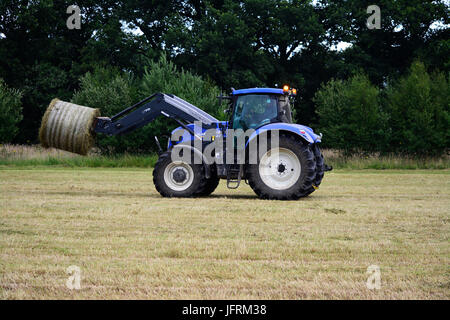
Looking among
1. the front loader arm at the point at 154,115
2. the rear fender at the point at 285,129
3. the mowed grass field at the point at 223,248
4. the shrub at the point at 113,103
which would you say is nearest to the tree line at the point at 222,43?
the shrub at the point at 113,103

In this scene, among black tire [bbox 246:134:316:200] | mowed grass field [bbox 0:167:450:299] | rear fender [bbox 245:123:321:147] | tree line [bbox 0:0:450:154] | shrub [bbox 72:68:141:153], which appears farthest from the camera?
tree line [bbox 0:0:450:154]

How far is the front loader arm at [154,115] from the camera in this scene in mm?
13070

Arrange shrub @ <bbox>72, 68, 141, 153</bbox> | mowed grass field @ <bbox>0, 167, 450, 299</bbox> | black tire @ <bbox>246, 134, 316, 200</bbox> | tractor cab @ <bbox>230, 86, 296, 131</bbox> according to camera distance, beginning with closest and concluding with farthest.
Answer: mowed grass field @ <bbox>0, 167, 450, 299</bbox>
black tire @ <bbox>246, 134, 316, 200</bbox>
tractor cab @ <bbox>230, 86, 296, 131</bbox>
shrub @ <bbox>72, 68, 141, 153</bbox>

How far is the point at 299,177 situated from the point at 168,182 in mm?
2854

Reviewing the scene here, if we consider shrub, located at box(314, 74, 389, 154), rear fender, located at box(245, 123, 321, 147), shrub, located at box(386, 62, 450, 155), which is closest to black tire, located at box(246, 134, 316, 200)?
rear fender, located at box(245, 123, 321, 147)

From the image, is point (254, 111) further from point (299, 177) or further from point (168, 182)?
point (168, 182)

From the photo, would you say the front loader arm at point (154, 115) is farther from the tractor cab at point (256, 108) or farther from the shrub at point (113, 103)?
the shrub at point (113, 103)

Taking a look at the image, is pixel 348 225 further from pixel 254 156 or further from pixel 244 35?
pixel 244 35

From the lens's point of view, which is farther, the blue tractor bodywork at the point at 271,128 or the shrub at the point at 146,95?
the shrub at the point at 146,95

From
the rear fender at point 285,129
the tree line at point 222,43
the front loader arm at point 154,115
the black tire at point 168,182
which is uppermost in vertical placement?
the tree line at point 222,43

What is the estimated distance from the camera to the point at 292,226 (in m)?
8.27

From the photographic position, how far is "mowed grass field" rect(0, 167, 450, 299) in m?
4.78

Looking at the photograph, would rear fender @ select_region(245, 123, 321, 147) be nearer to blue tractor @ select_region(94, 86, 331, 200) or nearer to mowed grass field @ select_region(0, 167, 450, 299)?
blue tractor @ select_region(94, 86, 331, 200)

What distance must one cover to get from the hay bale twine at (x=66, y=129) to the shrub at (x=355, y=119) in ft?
60.1
